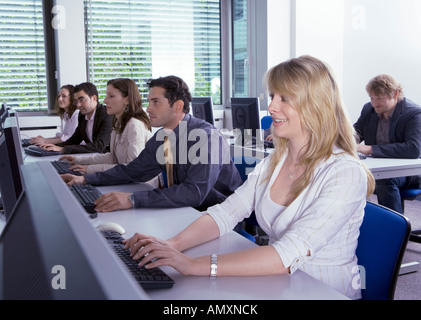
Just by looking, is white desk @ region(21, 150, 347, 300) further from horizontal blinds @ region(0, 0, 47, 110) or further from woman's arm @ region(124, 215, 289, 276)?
horizontal blinds @ region(0, 0, 47, 110)

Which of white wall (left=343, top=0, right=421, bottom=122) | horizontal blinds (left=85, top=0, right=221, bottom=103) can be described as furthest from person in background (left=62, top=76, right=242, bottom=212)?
horizontal blinds (left=85, top=0, right=221, bottom=103)

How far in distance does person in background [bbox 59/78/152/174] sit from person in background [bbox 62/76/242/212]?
440 millimetres

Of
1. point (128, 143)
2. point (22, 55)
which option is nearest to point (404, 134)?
point (128, 143)

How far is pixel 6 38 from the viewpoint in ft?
18.7

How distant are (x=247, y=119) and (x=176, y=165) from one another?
187 cm

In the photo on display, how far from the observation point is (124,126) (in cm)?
311

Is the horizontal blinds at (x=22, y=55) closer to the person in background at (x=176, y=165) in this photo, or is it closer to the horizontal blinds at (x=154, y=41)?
the horizontal blinds at (x=154, y=41)

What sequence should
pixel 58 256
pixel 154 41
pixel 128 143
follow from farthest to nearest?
pixel 154 41 < pixel 128 143 < pixel 58 256

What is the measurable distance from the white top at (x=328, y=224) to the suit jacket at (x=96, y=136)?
2.92 m

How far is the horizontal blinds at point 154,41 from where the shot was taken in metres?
6.11

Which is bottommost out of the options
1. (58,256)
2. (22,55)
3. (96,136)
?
(96,136)

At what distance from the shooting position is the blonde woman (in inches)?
47.5

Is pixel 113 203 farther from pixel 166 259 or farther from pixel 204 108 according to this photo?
pixel 204 108

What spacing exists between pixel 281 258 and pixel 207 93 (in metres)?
5.94
